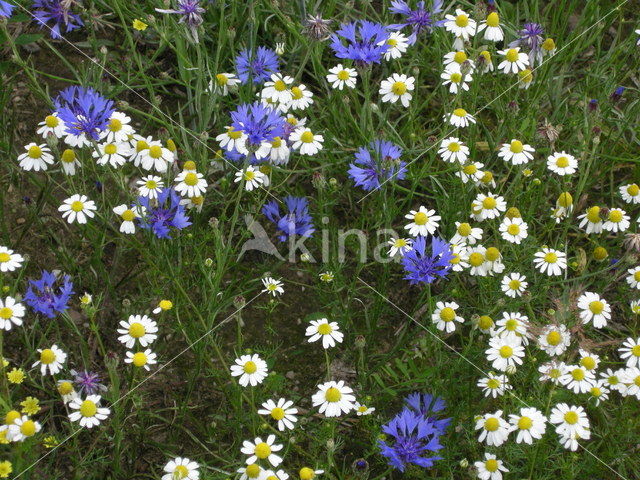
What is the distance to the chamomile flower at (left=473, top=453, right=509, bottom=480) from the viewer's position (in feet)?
6.39

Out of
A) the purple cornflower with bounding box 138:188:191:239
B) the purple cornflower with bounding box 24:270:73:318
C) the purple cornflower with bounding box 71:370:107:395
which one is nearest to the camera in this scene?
the purple cornflower with bounding box 71:370:107:395

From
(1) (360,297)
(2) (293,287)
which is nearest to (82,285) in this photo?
(2) (293,287)

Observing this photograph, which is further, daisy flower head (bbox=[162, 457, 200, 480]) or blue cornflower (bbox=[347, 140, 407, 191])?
blue cornflower (bbox=[347, 140, 407, 191])

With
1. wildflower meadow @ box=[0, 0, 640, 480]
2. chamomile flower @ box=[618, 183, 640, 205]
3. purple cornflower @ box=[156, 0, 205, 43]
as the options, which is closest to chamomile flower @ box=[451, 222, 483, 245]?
wildflower meadow @ box=[0, 0, 640, 480]

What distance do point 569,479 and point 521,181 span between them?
0.97m

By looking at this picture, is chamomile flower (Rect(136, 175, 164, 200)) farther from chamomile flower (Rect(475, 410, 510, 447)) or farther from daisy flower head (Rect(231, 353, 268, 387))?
chamomile flower (Rect(475, 410, 510, 447))

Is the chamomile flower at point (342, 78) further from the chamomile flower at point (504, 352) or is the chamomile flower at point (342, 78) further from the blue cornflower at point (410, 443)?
the blue cornflower at point (410, 443)

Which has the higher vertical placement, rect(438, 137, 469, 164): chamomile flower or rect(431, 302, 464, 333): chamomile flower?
rect(438, 137, 469, 164): chamomile flower

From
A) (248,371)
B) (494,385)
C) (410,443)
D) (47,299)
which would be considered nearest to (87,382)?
(47,299)

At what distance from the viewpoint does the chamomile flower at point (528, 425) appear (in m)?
1.91

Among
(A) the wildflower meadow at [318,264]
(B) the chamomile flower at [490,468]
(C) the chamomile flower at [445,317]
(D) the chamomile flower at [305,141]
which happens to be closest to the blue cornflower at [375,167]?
(A) the wildflower meadow at [318,264]

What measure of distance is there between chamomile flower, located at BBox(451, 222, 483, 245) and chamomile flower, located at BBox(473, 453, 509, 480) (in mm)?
646

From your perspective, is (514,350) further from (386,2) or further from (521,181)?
(386,2)

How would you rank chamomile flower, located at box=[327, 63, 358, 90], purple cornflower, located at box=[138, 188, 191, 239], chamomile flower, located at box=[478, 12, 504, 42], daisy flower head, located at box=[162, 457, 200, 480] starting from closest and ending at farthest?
daisy flower head, located at box=[162, 457, 200, 480]
purple cornflower, located at box=[138, 188, 191, 239]
chamomile flower, located at box=[327, 63, 358, 90]
chamomile flower, located at box=[478, 12, 504, 42]
